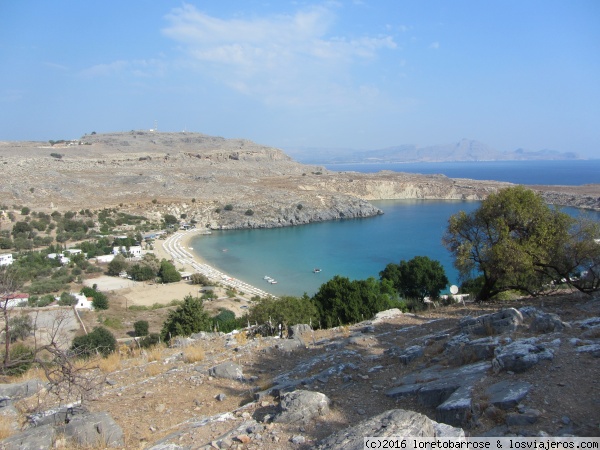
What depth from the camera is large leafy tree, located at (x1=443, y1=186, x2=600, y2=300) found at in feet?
47.1

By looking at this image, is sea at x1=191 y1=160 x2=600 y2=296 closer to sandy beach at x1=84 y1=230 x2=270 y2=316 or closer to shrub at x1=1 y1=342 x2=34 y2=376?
sandy beach at x1=84 y1=230 x2=270 y2=316

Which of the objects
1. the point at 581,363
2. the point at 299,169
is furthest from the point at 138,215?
the point at 299,169

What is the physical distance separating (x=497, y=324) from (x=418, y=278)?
879 inches

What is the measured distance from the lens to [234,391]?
845 cm

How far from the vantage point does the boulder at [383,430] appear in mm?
4836

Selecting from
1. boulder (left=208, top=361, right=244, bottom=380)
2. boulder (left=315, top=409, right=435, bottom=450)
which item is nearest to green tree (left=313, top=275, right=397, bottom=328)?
boulder (left=208, top=361, right=244, bottom=380)

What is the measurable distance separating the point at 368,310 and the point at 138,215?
62773mm

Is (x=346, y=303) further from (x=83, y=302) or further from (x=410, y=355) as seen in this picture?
(x=83, y=302)

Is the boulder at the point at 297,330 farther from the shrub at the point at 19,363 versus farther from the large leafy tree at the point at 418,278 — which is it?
the large leafy tree at the point at 418,278

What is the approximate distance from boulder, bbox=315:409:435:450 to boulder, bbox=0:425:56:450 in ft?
13.8

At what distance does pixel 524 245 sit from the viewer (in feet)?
48.5

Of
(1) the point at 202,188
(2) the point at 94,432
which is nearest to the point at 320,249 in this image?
(1) the point at 202,188

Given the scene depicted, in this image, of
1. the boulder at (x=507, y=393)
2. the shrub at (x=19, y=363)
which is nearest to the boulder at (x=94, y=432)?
the shrub at (x=19, y=363)

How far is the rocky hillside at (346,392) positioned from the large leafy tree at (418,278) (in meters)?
19.7
